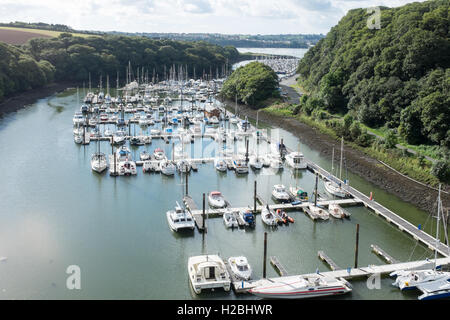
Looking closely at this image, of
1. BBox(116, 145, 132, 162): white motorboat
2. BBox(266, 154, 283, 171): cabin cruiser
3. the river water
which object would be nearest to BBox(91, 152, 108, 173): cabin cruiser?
the river water

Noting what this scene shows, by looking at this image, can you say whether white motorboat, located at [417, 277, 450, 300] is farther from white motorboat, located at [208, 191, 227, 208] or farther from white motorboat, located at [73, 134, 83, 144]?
white motorboat, located at [73, 134, 83, 144]

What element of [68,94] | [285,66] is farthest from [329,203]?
[285,66]

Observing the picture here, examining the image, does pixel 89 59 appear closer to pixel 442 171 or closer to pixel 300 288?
pixel 442 171

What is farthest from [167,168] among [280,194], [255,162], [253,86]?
[253,86]

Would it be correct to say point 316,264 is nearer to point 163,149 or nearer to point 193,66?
point 163,149

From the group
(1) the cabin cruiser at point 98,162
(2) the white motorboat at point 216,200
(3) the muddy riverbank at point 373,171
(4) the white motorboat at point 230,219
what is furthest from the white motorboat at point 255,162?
(1) the cabin cruiser at point 98,162
